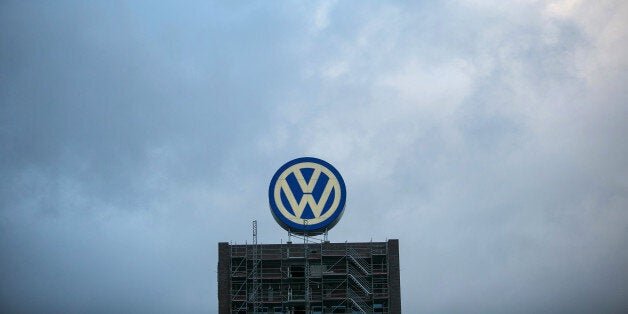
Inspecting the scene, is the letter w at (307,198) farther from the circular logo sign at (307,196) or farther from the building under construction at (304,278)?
the building under construction at (304,278)

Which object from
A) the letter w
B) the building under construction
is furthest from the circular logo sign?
the building under construction

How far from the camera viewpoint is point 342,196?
81.4 m

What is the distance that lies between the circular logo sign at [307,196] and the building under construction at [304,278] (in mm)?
3066

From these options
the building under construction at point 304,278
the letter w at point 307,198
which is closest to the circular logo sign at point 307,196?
the letter w at point 307,198

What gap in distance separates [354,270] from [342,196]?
26.7ft

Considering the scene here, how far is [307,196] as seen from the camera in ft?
267

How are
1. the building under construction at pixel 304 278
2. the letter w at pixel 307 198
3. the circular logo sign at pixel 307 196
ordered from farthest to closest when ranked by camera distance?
the building under construction at pixel 304 278
the letter w at pixel 307 198
the circular logo sign at pixel 307 196

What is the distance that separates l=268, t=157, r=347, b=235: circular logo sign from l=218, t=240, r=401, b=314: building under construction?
3.07 metres

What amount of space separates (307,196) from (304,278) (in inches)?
334

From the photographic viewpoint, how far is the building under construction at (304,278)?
8256 cm

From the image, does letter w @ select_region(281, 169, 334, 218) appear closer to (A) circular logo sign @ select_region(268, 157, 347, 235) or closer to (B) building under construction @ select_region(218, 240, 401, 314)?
(A) circular logo sign @ select_region(268, 157, 347, 235)

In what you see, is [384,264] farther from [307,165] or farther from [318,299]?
[307,165]

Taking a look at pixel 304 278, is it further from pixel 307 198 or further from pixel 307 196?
pixel 307 196

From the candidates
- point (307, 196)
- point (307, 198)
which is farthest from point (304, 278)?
point (307, 196)
